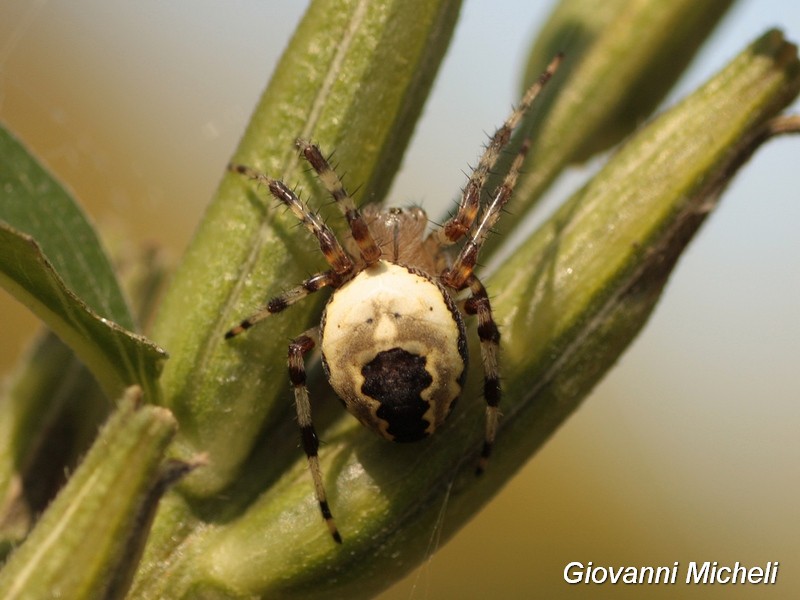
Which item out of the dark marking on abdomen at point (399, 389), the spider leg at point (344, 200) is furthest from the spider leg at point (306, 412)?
the spider leg at point (344, 200)

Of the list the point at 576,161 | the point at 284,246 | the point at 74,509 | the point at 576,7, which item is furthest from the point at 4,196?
the point at 576,7

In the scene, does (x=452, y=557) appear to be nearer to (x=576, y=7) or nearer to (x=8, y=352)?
(x=8, y=352)

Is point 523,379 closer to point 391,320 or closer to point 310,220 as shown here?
point 391,320

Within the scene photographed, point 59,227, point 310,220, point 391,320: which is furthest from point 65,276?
point 391,320

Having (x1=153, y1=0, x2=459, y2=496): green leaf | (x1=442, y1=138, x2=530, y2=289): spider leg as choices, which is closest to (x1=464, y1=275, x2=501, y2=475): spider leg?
(x1=442, y1=138, x2=530, y2=289): spider leg

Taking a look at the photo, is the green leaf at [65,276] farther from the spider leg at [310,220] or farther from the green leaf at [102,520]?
the spider leg at [310,220]

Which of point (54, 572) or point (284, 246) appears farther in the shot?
point (284, 246)

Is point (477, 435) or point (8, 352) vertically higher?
point (8, 352)

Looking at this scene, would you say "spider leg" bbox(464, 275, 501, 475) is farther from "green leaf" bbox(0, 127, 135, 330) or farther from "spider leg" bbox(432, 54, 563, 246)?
"green leaf" bbox(0, 127, 135, 330)
